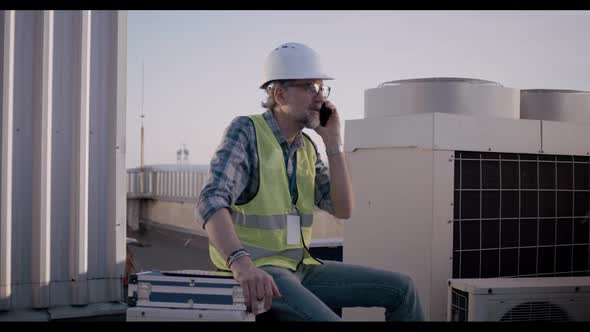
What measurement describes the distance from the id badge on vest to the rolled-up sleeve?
0.83ft

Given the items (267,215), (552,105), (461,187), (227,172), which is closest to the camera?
(227,172)

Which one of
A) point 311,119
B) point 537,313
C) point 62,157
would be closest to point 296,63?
point 311,119

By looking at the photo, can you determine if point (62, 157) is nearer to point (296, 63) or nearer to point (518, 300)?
point (296, 63)

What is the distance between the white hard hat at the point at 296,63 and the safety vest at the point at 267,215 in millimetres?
213

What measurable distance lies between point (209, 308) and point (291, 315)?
33 cm

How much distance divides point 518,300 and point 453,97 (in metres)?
1.29

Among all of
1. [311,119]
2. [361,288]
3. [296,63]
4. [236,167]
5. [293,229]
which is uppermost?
[296,63]

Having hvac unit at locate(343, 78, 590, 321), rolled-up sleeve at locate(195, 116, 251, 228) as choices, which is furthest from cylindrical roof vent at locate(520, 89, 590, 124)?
rolled-up sleeve at locate(195, 116, 251, 228)

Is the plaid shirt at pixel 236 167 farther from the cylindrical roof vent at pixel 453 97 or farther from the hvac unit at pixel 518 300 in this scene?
the cylindrical roof vent at pixel 453 97

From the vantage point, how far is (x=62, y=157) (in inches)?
122

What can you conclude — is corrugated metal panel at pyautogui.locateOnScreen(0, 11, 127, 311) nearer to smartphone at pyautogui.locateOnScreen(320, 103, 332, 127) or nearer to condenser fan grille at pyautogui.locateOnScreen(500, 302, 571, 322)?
smartphone at pyautogui.locateOnScreen(320, 103, 332, 127)

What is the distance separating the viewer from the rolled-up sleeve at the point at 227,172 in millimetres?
2158

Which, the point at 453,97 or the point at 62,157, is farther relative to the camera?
the point at 453,97

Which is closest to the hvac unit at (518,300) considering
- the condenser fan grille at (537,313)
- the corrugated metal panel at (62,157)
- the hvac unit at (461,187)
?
the condenser fan grille at (537,313)
